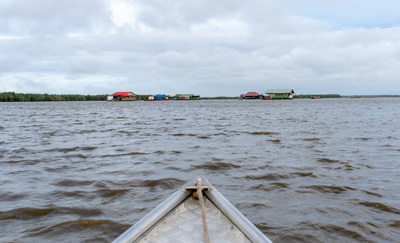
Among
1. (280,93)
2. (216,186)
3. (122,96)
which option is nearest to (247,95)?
(280,93)

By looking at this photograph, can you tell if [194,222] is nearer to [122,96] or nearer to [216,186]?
[216,186]

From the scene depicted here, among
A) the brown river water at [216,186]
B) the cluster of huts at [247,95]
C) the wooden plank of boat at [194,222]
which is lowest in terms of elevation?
the brown river water at [216,186]

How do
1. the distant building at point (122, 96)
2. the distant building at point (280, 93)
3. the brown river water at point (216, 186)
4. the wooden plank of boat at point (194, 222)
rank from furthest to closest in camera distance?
the distant building at point (122, 96), the distant building at point (280, 93), the brown river water at point (216, 186), the wooden plank of boat at point (194, 222)

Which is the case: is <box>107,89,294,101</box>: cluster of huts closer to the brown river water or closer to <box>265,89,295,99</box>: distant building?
<box>265,89,295,99</box>: distant building

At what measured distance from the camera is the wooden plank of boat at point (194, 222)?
9.91ft

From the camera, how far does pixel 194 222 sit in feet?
11.0

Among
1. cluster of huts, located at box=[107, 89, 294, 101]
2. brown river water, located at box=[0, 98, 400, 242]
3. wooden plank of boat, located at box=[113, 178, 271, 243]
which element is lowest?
brown river water, located at box=[0, 98, 400, 242]

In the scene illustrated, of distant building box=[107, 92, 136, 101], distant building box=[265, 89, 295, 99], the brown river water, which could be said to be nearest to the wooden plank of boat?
the brown river water

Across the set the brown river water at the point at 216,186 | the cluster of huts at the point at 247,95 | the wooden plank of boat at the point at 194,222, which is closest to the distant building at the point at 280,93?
the cluster of huts at the point at 247,95

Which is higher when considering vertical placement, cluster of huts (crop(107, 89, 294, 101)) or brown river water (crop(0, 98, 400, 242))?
cluster of huts (crop(107, 89, 294, 101))

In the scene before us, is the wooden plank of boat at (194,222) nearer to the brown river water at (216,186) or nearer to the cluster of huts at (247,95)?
the brown river water at (216,186)

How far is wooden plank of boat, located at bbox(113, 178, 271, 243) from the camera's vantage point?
302 centimetres

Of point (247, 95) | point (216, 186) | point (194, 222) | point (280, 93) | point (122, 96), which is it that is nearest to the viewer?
point (194, 222)

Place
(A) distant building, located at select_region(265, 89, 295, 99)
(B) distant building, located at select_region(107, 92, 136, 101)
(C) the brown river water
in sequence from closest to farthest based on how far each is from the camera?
(C) the brown river water < (A) distant building, located at select_region(265, 89, 295, 99) < (B) distant building, located at select_region(107, 92, 136, 101)
